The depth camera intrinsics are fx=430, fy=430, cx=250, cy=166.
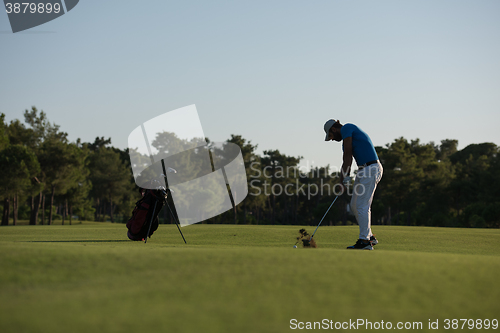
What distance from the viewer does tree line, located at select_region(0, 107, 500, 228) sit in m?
42.2

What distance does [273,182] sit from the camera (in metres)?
75.4

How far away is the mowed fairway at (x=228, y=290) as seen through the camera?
277 centimetres

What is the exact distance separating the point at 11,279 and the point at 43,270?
0.35m

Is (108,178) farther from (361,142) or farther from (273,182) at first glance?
(361,142)

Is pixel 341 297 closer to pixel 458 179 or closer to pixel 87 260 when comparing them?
pixel 87 260

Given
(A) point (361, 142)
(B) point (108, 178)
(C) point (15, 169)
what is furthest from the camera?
(B) point (108, 178)

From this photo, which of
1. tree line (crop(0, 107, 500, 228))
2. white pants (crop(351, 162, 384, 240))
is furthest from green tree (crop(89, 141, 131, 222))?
white pants (crop(351, 162, 384, 240))

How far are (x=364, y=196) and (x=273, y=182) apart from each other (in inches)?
2660

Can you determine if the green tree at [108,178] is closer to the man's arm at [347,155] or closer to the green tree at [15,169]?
the green tree at [15,169]

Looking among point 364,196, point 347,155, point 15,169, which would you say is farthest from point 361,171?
point 15,169

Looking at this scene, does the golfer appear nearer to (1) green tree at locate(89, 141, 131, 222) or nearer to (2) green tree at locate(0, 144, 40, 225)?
(2) green tree at locate(0, 144, 40, 225)

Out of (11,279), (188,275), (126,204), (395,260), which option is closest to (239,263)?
(188,275)

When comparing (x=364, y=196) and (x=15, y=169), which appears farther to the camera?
(x=15, y=169)

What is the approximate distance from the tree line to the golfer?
2033 centimetres
